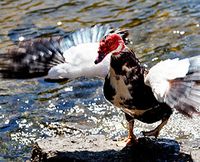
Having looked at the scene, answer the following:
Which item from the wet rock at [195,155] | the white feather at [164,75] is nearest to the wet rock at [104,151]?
the wet rock at [195,155]

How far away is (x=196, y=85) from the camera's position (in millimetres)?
4180

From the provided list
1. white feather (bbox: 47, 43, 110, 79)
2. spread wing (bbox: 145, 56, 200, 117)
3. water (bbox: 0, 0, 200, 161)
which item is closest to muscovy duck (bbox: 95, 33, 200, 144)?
spread wing (bbox: 145, 56, 200, 117)

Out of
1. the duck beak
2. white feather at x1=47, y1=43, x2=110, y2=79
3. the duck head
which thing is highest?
the duck head

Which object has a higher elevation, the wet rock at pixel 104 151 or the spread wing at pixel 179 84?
the spread wing at pixel 179 84

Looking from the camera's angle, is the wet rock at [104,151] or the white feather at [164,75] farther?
the wet rock at [104,151]

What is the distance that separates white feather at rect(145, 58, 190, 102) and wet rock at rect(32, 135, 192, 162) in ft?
2.25

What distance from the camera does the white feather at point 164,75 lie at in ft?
13.8

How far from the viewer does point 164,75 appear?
4309mm

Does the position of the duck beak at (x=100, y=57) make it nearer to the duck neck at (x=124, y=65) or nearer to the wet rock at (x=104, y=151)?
the duck neck at (x=124, y=65)

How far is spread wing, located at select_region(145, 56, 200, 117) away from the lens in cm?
407

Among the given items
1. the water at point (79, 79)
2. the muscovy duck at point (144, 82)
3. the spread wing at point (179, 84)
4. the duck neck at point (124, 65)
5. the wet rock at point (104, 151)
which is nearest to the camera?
the spread wing at point (179, 84)

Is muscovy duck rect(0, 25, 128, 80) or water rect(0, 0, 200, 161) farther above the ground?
muscovy duck rect(0, 25, 128, 80)

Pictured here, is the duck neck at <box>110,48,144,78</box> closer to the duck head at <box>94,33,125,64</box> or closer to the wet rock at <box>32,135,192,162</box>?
the duck head at <box>94,33,125,64</box>

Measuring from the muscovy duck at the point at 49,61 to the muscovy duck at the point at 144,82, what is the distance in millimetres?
180
